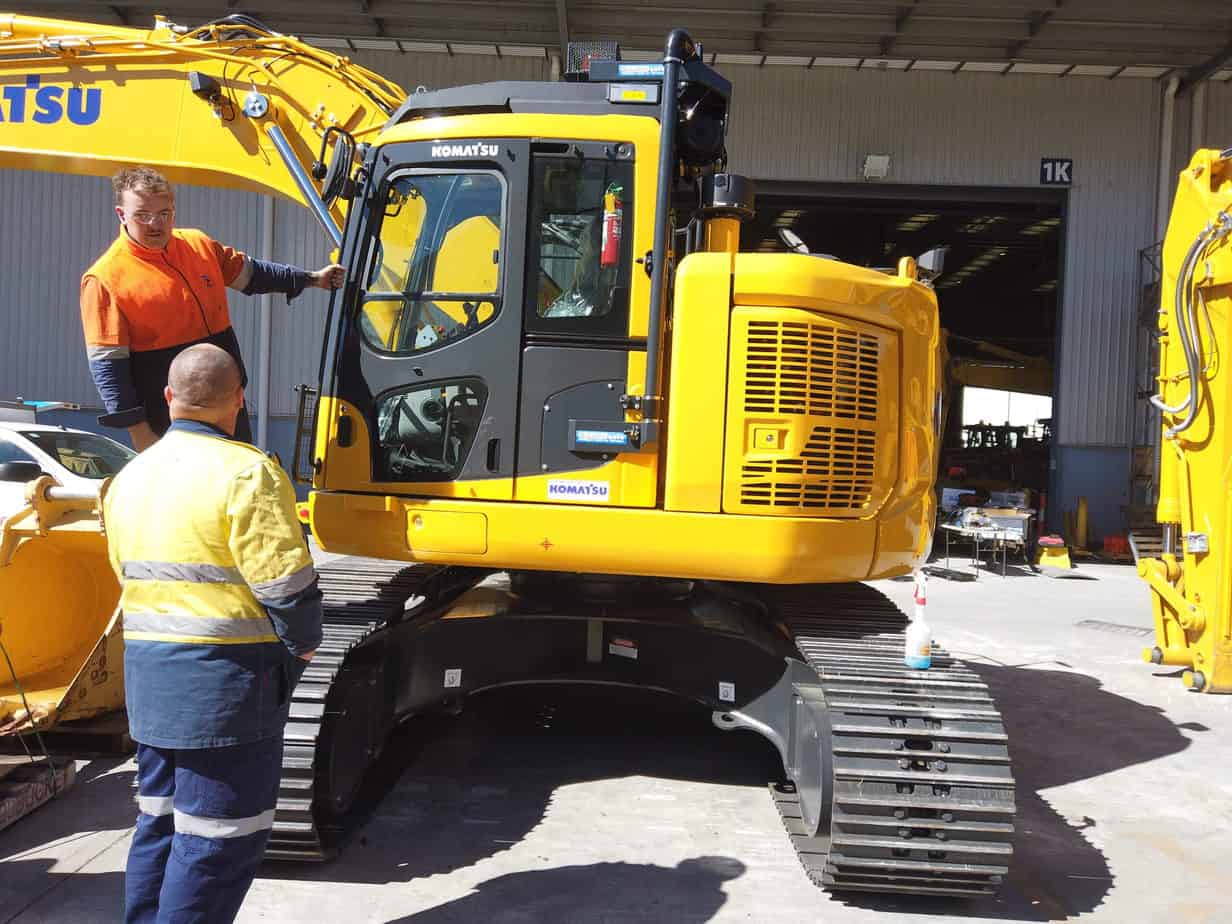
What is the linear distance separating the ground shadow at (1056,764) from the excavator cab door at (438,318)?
2.32 meters

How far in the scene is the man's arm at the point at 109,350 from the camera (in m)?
3.96

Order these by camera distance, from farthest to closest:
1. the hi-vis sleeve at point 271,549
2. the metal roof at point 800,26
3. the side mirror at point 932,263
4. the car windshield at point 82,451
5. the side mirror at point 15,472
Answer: the metal roof at point 800,26 < the car windshield at point 82,451 < the side mirror at point 932,263 < the side mirror at point 15,472 < the hi-vis sleeve at point 271,549

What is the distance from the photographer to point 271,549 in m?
2.76

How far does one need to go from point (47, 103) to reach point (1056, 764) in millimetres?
6346

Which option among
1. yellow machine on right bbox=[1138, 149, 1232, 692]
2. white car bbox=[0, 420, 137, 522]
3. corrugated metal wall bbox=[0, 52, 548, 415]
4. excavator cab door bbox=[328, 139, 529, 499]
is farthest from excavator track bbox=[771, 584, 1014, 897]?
corrugated metal wall bbox=[0, 52, 548, 415]

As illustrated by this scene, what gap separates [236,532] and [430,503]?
1.50 meters

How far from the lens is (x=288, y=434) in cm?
1711

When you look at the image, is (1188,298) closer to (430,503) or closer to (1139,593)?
(430,503)

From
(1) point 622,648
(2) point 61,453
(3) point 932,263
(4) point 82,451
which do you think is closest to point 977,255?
(4) point 82,451

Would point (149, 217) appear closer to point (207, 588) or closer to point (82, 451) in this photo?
point (207, 588)

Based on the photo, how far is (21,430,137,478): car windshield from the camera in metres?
9.75

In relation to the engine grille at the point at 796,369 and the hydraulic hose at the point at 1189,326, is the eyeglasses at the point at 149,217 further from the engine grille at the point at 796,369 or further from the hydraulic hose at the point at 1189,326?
the hydraulic hose at the point at 1189,326

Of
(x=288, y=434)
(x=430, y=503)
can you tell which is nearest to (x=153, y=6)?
(x=288, y=434)

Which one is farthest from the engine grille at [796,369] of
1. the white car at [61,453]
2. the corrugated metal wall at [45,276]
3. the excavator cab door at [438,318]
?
the corrugated metal wall at [45,276]
